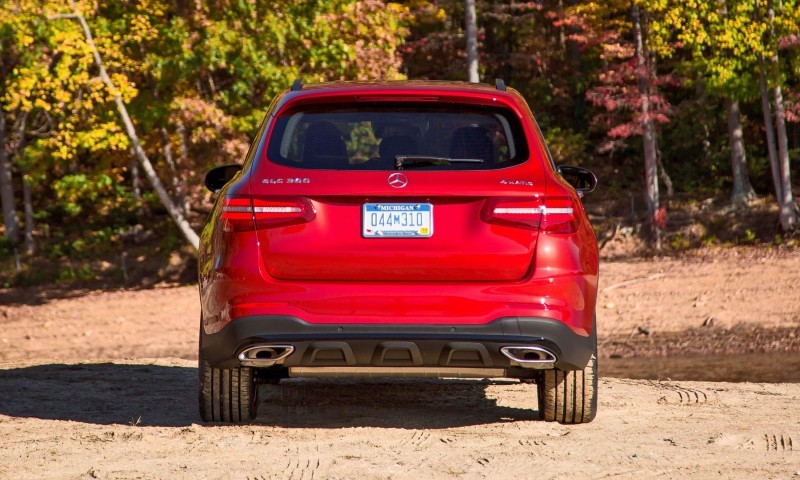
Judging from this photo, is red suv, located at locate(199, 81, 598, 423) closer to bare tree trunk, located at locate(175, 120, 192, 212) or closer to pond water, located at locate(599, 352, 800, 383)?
pond water, located at locate(599, 352, 800, 383)

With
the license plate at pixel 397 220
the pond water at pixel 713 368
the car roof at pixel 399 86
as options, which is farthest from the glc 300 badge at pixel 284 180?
the pond water at pixel 713 368

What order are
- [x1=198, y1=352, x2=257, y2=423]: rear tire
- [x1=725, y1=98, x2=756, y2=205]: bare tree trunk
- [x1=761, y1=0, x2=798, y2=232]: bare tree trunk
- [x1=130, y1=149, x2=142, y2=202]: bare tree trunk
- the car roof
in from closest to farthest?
the car roof
[x1=198, y1=352, x2=257, y2=423]: rear tire
[x1=761, y1=0, x2=798, y2=232]: bare tree trunk
[x1=725, y1=98, x2=756, y2=205]: bare tree trunk
[x1=130, y1=149, x2=142, y2=202]: bare tree trunk

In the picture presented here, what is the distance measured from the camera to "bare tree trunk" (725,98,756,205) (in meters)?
25.1

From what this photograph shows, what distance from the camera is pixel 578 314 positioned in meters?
5.94

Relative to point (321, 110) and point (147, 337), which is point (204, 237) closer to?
point (321, 110)

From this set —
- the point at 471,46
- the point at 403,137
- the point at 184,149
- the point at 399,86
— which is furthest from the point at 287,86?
the point at 403,137

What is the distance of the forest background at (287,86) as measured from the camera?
22.0 m

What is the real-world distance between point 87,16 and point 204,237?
16.6m

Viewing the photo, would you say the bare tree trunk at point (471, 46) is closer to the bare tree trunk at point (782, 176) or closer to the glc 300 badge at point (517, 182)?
the bare tree trunk at point (782, 176)

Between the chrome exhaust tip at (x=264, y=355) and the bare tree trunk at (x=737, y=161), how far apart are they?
2052cm

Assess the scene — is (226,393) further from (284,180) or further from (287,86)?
(287,86)

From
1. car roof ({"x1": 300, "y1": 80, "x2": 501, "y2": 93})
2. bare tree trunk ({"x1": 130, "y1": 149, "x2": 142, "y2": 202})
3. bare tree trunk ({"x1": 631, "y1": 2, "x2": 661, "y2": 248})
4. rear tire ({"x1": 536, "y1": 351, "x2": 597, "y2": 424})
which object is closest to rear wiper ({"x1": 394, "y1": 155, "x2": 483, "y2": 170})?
car roof ({"x1": 300, "y1": 80, "x2": 501, "y2": 93})

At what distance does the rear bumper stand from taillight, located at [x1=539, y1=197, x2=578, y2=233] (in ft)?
1.51

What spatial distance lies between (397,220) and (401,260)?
0.21m
